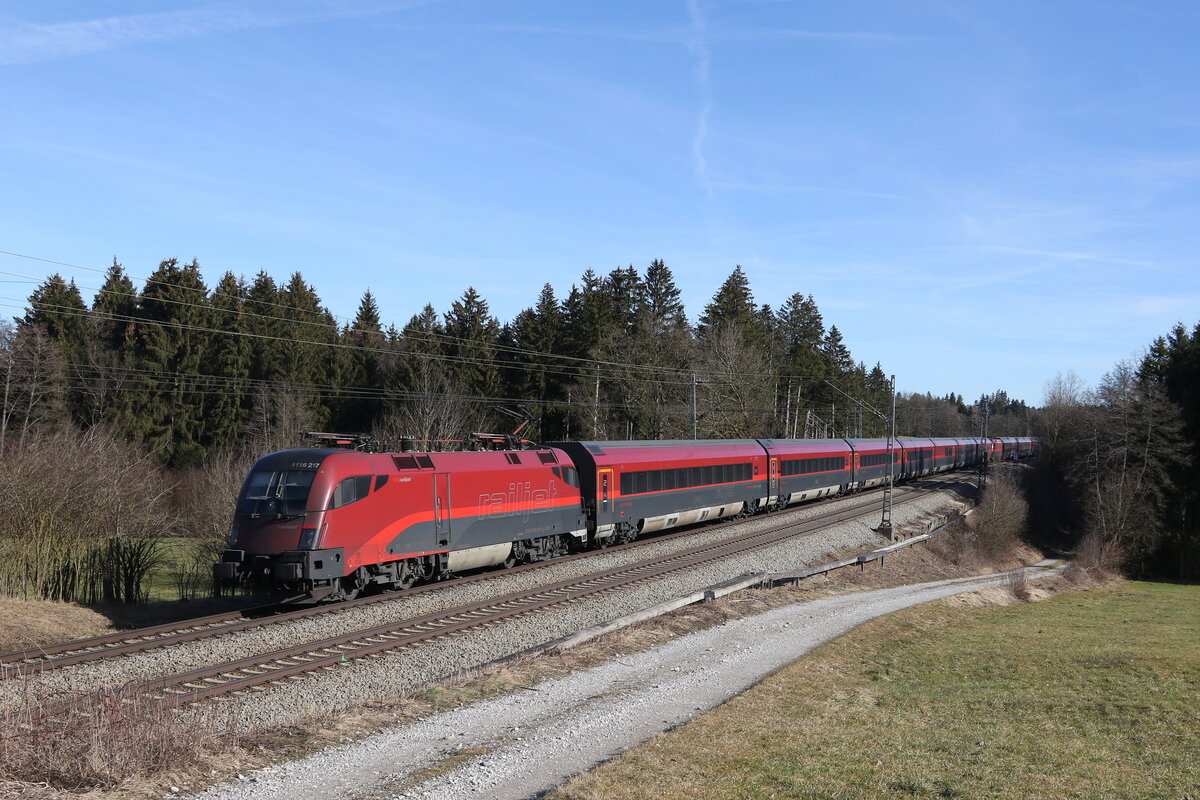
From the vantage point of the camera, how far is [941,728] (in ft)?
38.6

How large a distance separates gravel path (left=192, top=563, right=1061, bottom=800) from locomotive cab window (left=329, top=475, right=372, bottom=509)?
6.82 m

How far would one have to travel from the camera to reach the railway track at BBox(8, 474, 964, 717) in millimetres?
11984

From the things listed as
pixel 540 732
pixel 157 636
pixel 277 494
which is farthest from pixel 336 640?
pixel 540 732

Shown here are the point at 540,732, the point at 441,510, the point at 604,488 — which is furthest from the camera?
the point at 604,488

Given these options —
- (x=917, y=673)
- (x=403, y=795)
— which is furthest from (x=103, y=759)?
(x=917, y=673)

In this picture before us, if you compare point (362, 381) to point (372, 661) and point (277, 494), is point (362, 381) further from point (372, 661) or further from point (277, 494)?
point (372, 661)

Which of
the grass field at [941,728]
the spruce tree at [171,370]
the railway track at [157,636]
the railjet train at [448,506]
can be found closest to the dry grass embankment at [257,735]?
the grass field at [941,728]

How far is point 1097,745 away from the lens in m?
11.5

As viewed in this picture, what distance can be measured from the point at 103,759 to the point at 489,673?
5921 millimetres

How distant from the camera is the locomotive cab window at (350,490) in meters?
17.8

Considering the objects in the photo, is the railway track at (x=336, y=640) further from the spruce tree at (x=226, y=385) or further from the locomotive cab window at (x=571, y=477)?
the spruce tree at (x=226, y=385)

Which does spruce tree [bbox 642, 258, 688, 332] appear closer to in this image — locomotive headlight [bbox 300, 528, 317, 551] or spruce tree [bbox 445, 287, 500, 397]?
spruce tree [bbox 445, 287, 500, 397]

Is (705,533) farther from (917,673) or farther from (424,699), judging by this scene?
(424,699)

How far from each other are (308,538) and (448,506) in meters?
4.09
